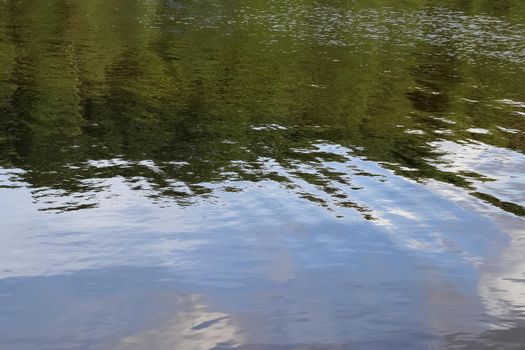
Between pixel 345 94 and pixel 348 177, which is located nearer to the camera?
pixel 348 177

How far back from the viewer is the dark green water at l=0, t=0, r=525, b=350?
383 inches

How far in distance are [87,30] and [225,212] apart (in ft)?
79.0

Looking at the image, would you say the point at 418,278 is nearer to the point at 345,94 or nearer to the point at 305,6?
the point at 345,94

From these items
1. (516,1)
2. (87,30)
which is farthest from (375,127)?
(516,1)

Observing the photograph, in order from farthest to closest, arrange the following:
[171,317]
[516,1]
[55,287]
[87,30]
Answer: [516,1] → [87,30] → [55,287] → [171,317]

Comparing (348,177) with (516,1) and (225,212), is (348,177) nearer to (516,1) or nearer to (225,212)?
(225,212)

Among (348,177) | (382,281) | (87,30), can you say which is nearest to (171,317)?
(382,281)

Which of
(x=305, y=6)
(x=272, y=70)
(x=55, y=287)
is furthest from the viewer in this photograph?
(x=305, y=6)

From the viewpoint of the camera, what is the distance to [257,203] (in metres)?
13.9

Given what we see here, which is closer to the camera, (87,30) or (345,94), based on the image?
(345,94)

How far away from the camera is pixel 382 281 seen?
36.0ft

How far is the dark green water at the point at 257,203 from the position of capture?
9719mm

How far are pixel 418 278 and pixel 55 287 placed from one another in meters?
5.58

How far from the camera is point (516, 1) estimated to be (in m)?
51.1
